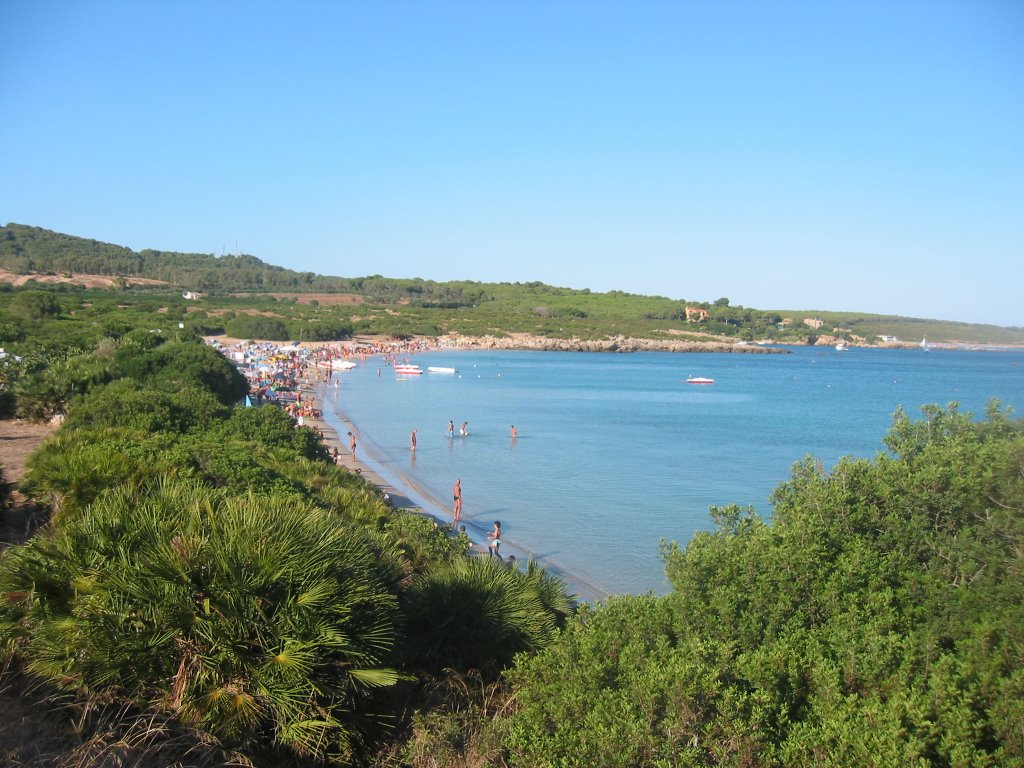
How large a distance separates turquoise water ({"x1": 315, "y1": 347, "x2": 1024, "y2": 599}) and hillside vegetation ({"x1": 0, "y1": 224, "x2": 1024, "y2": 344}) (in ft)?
91.1

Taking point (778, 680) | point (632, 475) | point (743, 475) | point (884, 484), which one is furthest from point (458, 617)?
point (743, 475)

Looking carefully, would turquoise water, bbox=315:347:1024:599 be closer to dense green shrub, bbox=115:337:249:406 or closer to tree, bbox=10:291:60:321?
dense green shrub, bbox=115:337:249:406

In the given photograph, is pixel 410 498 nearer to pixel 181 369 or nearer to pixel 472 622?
pixel 181 369

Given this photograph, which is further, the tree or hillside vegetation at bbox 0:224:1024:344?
hillside vegetation at bbox 0:224:1024:344

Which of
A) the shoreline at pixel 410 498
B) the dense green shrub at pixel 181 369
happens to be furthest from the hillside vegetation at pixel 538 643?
the dense green shrub at pixel 181 369

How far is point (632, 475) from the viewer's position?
28.9 meters

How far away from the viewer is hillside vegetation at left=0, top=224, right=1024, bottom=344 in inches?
4254

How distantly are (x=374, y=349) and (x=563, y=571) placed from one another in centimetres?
7589

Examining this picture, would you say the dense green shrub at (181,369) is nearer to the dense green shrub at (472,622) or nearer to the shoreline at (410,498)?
the shoreline at (410,498)

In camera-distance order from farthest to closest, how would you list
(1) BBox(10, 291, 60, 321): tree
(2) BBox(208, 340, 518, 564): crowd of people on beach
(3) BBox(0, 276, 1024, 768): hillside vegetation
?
1. (1) BBox(10, 291, 60, 321): tree
2. (2) BBox(208, 340, 518, 564): crowd of people on beach
3. (3) BBox(0, 276, 1024, 768): hillside vegetation

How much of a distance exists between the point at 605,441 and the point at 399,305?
4095 inches

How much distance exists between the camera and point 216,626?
515 cm

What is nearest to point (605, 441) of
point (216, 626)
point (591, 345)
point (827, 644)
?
point (827, 644)

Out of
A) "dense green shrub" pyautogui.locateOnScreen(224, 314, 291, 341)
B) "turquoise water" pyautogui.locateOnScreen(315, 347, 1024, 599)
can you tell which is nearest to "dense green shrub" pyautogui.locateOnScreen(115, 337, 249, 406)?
"turquoise water" pyautogui.locateOnScreen(315, 347, 1024, 599)
